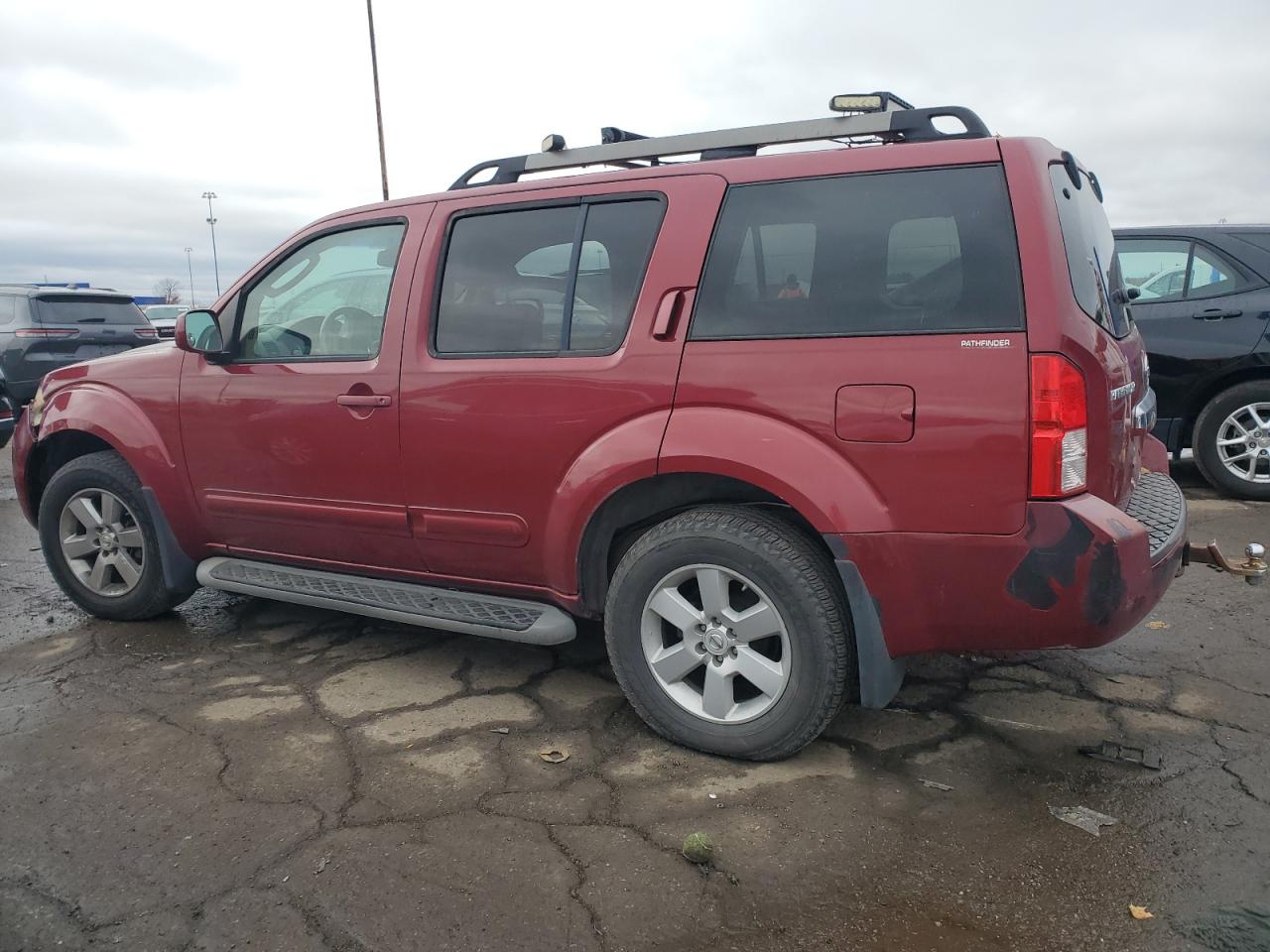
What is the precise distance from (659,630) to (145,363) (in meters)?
2.55

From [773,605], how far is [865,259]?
1008mm

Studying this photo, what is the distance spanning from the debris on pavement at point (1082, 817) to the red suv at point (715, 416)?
1.54 ft

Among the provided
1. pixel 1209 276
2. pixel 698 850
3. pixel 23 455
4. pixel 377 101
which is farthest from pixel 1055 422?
pixel 377 101

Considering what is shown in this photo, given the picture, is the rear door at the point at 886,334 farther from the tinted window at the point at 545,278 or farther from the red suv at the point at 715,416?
the tinted window at the point at 545,278

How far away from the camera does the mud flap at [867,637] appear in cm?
266

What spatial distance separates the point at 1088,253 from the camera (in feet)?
9.05

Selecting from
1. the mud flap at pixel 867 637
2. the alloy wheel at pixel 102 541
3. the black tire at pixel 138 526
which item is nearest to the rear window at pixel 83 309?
the black tire at pixel 138 526

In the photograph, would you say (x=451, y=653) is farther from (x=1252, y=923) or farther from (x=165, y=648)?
(x=1252, y=923)

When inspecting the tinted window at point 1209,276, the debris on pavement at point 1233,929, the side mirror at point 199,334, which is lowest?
the debris on pavement at point 1233,929

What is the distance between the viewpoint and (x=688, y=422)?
2.84 metres

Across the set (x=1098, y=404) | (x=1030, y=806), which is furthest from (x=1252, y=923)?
(x=1098, y=404)

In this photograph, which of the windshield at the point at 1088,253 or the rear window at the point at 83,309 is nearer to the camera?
the windshield at the point at 1088,253

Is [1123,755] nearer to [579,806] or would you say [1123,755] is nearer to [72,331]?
[579,806]

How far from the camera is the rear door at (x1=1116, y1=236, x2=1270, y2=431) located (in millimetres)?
6109
